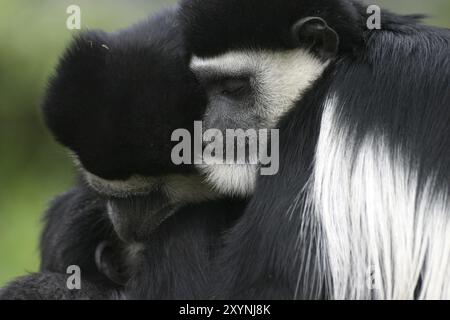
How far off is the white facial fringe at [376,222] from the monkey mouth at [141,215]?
2.32 ft

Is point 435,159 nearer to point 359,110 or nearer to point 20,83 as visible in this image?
point 359,110

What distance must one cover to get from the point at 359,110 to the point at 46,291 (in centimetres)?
138

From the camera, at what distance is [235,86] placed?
125 inches

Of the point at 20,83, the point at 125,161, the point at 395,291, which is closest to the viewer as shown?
the point at 395,291

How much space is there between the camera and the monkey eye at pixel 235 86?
10.4ft

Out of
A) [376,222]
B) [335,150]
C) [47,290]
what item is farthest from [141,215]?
[376,222]

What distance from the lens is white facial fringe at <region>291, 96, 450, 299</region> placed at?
9.12 feet

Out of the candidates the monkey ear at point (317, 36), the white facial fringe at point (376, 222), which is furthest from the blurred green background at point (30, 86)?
the white facial fringe at point (376, 222)

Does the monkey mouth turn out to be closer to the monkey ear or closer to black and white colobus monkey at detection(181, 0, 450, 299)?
black and white colobus monkey at detection(181, 0, 450, 299)

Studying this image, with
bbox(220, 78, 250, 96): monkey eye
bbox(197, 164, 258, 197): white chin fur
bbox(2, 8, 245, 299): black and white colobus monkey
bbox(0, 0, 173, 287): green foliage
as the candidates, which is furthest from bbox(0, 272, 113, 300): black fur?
bbox(0, 0, 173, 287): green foliage

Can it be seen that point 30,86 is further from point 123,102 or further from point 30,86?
point 123,102

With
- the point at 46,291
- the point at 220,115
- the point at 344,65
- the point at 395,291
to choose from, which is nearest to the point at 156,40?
the point at 220,115

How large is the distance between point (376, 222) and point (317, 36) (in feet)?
2.29
